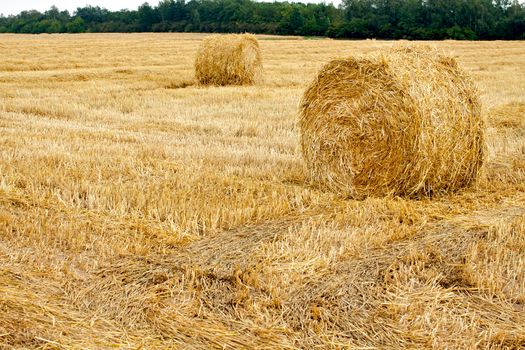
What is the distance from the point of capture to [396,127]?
6.11 metres

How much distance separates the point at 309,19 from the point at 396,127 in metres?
65.4

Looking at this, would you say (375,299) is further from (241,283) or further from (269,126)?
(269,126)

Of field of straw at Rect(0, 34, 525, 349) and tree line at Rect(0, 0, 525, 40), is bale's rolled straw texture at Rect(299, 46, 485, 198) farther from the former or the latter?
tree line at Rect(0, 0, 525, 40)

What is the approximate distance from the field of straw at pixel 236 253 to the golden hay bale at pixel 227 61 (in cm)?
828

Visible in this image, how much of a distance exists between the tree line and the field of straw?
58.4 metres

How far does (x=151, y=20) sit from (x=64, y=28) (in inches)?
391

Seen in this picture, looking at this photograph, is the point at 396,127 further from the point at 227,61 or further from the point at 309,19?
the point at 309,19

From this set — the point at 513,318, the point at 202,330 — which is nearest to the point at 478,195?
the point at 513,318

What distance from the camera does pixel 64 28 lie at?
75062 millimetres

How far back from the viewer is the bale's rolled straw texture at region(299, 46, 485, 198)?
6027 millimetres

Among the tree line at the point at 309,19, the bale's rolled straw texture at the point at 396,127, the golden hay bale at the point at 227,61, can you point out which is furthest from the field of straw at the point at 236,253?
the tree line at the point at 309,19

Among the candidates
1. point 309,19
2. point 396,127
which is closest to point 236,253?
point 396,127

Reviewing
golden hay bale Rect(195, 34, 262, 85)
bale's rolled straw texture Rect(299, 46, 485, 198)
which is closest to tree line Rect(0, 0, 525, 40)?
golden hay bale Rect(195, 34, 262, 85)

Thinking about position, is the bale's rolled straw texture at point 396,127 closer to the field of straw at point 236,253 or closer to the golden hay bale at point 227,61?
the field of straw at point 236,253
